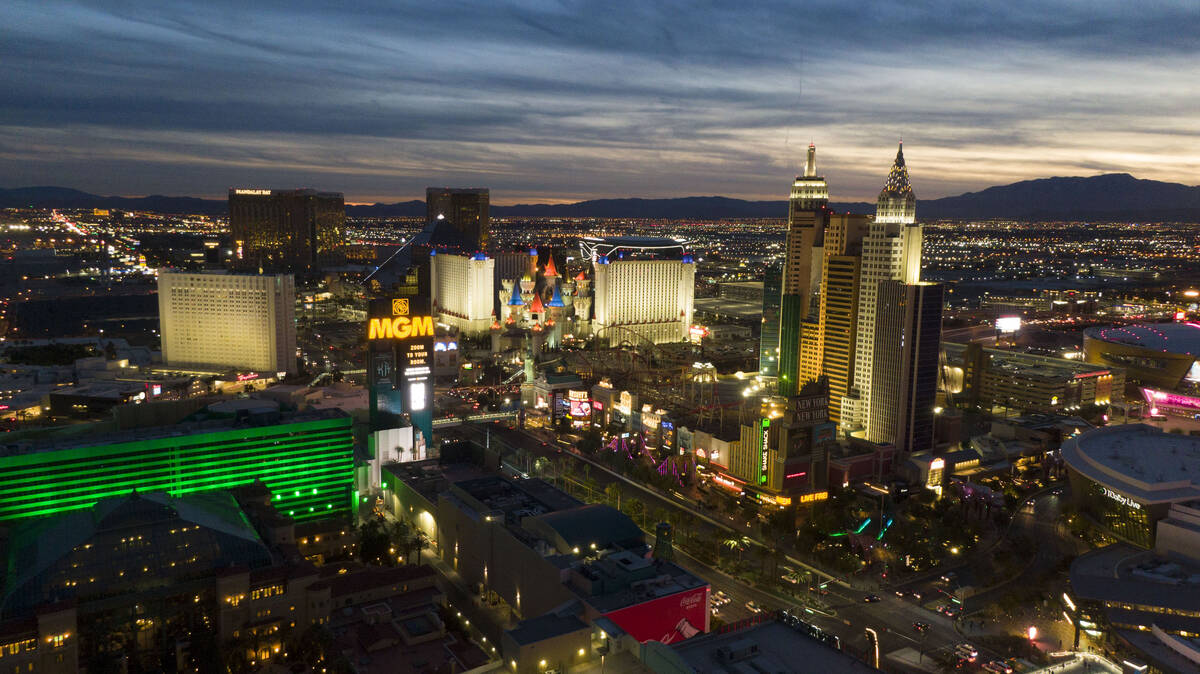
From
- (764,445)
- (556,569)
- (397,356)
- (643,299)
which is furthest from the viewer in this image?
(643,299)

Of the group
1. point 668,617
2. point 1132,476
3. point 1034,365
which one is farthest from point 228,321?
point 1034,365

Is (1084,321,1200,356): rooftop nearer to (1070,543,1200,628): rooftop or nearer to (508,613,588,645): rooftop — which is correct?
(1070,543,1200,628): rooftop

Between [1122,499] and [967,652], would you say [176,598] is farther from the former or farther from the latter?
[1122,499]

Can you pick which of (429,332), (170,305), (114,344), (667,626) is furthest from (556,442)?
(114,344)

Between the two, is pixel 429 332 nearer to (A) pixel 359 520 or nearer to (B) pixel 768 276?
(A) pixel 359 520

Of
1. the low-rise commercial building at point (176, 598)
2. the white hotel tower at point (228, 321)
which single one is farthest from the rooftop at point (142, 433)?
the white hotel tower at point (228, 321)

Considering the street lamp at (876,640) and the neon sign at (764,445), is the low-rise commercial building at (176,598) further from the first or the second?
the neon sign at (764,445)
